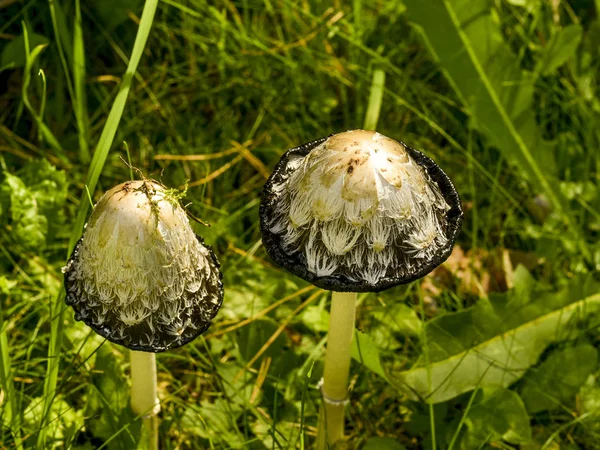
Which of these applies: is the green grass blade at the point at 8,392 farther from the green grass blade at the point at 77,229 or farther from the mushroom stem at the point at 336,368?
the mushroom stem at the point at 336,368

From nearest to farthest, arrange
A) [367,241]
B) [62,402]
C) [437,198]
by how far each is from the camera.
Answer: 1. [367,241]
2. [437,198]
3. [62,402]

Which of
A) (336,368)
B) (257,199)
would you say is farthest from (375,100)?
(336,368)

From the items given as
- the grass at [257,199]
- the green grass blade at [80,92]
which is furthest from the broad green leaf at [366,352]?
the green grass blade at [80,92]

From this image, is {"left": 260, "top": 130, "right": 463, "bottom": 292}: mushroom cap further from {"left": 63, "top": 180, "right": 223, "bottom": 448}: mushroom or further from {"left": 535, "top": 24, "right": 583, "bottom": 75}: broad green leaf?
{"left": 535, "top": 24, "right": 583, "bottom": 75}: broad green leaf

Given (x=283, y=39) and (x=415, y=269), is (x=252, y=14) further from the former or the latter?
(x=415, y=269)

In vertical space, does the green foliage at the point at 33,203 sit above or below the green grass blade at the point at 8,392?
above

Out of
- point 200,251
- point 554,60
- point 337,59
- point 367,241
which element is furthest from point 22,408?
point 554,60
